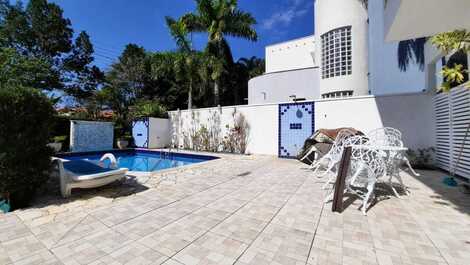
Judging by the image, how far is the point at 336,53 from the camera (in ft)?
41.5

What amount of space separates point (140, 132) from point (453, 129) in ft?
48.4

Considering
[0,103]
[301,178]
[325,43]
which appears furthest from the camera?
[325,43]

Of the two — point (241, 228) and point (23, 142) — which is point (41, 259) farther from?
point (23, 142)

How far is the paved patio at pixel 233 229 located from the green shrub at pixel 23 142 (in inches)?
17.6

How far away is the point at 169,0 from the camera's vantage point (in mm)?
13266

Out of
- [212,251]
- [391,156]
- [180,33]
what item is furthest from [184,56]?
[212,251]

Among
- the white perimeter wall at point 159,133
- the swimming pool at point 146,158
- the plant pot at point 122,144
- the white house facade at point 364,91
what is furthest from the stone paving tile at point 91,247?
the plant pot at point 122,144

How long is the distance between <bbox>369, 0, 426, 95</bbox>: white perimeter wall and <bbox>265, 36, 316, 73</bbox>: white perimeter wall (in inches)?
220

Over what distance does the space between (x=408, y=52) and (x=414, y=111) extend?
2.84 m

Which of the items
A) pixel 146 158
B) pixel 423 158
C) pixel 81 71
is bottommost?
pixel 146 158

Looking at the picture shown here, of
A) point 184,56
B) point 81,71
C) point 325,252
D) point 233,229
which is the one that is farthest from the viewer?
point 81,71

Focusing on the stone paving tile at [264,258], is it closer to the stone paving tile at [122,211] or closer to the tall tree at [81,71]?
the stone paving tile at [122,211]

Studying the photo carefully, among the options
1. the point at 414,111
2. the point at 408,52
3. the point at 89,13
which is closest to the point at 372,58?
the point at 408,52

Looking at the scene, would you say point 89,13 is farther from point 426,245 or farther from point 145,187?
point 426,245
